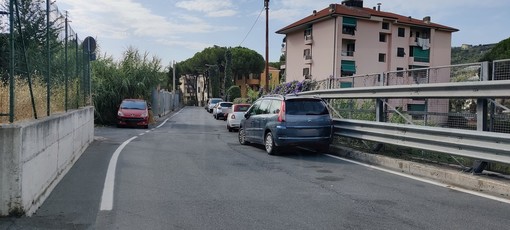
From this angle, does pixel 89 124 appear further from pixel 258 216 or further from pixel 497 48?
pixel 497 48

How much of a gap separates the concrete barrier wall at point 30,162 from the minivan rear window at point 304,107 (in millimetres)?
5480

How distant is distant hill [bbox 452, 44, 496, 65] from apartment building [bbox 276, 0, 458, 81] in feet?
11.2

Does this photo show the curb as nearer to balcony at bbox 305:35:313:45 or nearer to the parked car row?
the parked car row

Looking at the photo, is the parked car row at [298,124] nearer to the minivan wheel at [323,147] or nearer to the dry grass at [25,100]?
the minivan wheel at [323,147]

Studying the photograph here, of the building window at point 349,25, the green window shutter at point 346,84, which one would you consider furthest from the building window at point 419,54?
the green window shutter at point 346,84

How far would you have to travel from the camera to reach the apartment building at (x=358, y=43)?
54.0 meters

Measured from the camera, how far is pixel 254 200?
6410 millimetres

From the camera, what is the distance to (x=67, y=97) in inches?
409

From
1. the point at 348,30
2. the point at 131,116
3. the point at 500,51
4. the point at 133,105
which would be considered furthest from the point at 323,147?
the point at 500,51

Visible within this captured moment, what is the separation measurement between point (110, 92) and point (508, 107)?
Answer: 22.6m

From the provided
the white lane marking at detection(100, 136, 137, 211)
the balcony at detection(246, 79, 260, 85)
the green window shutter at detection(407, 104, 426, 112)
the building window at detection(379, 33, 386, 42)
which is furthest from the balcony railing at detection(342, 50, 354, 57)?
the white lane marking at detection(100, 136, 137, 211)

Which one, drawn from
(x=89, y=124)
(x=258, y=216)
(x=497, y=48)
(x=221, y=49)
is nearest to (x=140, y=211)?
(x=258, y=216)

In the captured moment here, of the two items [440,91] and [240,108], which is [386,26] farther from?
[440,91]

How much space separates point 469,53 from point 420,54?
1294cm
